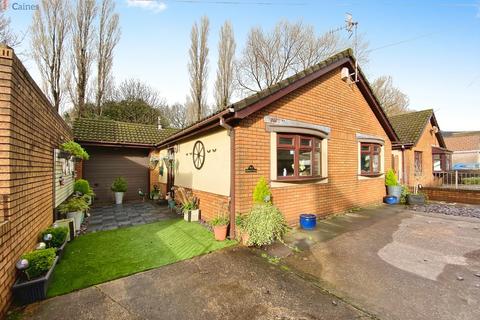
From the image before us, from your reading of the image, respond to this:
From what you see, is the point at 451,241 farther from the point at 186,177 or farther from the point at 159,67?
the point at 159,67

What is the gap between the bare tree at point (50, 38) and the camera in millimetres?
15453

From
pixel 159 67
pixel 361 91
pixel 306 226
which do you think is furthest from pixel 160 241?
pixel 361 91

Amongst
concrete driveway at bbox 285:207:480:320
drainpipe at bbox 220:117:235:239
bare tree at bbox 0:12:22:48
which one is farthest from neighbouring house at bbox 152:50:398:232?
bare tree at bbox 0:12:22:48

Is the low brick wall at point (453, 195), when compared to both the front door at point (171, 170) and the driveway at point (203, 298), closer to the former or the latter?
the driveway at point (203, 298)

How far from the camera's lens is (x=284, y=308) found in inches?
115

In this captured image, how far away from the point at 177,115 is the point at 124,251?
94.1ft

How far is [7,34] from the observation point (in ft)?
38.1

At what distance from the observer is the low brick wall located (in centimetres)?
996

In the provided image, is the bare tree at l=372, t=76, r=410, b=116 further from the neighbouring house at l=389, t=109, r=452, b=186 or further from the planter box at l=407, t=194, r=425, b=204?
the planter box at l=407, t=194, r=425, b=204

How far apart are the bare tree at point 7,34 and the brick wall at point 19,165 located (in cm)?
1199

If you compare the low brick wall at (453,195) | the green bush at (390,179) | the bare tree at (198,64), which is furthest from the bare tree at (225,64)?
the low brick wall at (453,195)

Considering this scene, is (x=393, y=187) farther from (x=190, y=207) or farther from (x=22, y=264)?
(x=22, y=264)

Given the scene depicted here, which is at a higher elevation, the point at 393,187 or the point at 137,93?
the point at 137,93

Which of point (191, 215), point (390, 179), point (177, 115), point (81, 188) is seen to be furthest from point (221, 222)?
point (177, 115)
